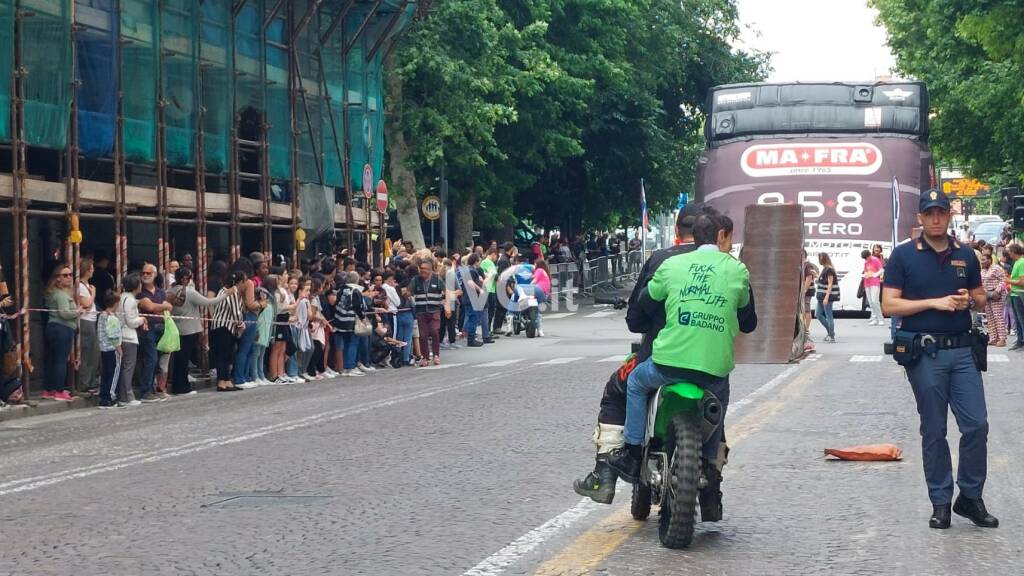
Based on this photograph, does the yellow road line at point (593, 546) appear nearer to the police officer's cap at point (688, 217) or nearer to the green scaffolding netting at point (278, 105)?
the police officer's cap at point (688, 217)

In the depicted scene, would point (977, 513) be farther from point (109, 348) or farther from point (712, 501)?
point (109, 348)

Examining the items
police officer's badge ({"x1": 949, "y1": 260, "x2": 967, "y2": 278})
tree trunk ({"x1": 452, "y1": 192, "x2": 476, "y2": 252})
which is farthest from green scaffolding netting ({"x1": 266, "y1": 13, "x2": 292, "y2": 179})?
police officer's badge ({"x1": 949, "y1": 260, "x2": 967, "y2": 278})

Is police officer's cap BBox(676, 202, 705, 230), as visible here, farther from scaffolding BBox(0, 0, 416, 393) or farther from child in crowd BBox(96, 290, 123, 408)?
scaffolding BBox(0, 0, 416, 393)

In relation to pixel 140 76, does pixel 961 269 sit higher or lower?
lower

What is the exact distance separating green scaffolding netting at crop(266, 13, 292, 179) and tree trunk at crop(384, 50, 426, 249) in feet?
26.0

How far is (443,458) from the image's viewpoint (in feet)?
39.8

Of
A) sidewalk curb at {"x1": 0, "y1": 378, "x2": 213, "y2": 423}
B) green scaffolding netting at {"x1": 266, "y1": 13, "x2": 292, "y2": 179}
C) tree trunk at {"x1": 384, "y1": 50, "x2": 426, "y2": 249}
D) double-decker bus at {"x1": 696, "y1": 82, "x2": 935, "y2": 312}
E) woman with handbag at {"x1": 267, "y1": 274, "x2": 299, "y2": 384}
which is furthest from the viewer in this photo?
tree trunk at {"x1": 384, "y1": 50, "x2": 426, "y2": 249}

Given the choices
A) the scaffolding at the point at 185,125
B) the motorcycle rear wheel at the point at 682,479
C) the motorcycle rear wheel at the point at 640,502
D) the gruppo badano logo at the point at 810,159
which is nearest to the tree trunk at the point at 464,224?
the scaffolding at the point at 185,125

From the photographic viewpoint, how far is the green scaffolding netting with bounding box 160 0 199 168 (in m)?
25.3

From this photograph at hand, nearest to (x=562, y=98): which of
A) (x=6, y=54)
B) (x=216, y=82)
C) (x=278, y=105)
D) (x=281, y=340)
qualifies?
(x=278, y=105)

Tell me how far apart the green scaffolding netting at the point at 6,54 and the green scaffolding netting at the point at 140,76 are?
3189 mm

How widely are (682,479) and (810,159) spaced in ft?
69.5

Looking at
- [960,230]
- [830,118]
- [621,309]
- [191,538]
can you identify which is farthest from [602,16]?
[960,230]

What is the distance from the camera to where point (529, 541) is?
835cm
